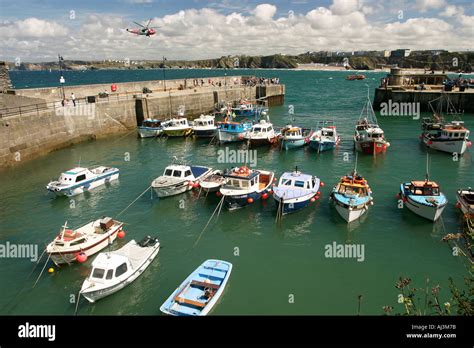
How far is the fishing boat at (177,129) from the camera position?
51.9 m

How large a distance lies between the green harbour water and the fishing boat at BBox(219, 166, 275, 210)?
2.45ft

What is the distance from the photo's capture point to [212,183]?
30.3m

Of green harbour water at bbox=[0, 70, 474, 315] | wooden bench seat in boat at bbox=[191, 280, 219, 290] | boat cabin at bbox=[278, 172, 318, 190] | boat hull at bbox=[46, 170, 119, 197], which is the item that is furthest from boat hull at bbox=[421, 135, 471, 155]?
wooden bench seat in boat at bbox=[191, 280, 219, 290]

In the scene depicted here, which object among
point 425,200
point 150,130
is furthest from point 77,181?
point 425,200

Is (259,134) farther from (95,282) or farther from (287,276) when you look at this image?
(95,282)

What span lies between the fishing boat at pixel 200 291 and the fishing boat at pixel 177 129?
114 feet

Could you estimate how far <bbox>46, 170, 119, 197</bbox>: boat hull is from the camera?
98.4 feet

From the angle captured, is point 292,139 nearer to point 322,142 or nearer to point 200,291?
point 322,142

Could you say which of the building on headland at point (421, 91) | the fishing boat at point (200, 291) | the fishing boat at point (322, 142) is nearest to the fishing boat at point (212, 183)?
the fishing boat at point (200, 291)

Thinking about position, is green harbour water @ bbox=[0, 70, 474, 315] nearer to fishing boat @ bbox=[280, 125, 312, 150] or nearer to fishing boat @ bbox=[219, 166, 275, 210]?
fishing boat @ bbox=[219, 166, 275, 210]

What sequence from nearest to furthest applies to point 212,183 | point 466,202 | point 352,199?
point 466,202
point 352,199
point 212,183

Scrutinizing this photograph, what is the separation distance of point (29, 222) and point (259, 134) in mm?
27978

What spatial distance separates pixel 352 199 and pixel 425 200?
16.3 feet

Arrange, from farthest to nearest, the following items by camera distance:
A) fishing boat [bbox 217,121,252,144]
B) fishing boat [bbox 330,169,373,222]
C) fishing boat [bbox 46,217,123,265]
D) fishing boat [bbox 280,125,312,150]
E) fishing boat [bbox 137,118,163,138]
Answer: fishing boat [bbox 137,118,163,138] → fishing boat [bbox 217,121,252,144] → fishing boat [bbox 280,125,312,150] → fishing boat [bbox 330,169,373,222] → fishing boat [bbox 46,217,123,265]
